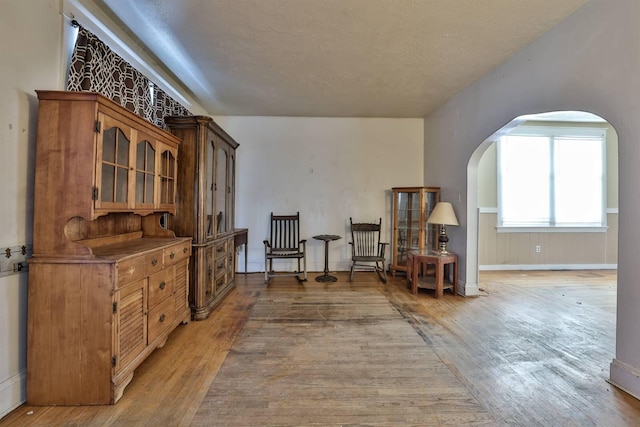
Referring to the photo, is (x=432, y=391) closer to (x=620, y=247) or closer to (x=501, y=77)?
(x=620, y=247)

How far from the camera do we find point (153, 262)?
2.08 meters

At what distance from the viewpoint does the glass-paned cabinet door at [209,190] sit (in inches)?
120

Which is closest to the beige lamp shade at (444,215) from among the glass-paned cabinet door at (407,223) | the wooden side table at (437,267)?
the wooden side table at (437,267)

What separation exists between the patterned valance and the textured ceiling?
38 cm

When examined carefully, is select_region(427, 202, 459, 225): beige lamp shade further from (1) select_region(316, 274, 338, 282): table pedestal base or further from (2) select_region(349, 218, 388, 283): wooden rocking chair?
(1) select_region(316, 274, 338, 282): table pedestal base

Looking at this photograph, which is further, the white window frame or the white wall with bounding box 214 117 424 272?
the white window frame

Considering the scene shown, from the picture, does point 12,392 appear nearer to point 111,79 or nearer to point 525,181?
point 111,79

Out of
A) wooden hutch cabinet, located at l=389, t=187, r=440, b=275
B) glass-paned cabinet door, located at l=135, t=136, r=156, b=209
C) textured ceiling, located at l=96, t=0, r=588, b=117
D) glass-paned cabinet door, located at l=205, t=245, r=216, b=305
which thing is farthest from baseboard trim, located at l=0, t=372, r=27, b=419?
wooden hutch cabinet, located at l=389, t=187, r=440, b=275

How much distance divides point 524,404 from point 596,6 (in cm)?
268

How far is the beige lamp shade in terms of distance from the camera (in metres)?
3.70

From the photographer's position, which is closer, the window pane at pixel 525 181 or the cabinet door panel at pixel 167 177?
the cabinet door panel at pixel 167 177

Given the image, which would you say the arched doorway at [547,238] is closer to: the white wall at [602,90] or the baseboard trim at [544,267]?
the baseboard trim at [544,267]

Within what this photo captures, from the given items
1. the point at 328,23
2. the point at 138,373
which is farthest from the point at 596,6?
the point at 138,373

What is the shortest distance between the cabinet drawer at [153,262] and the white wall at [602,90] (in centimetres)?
314
